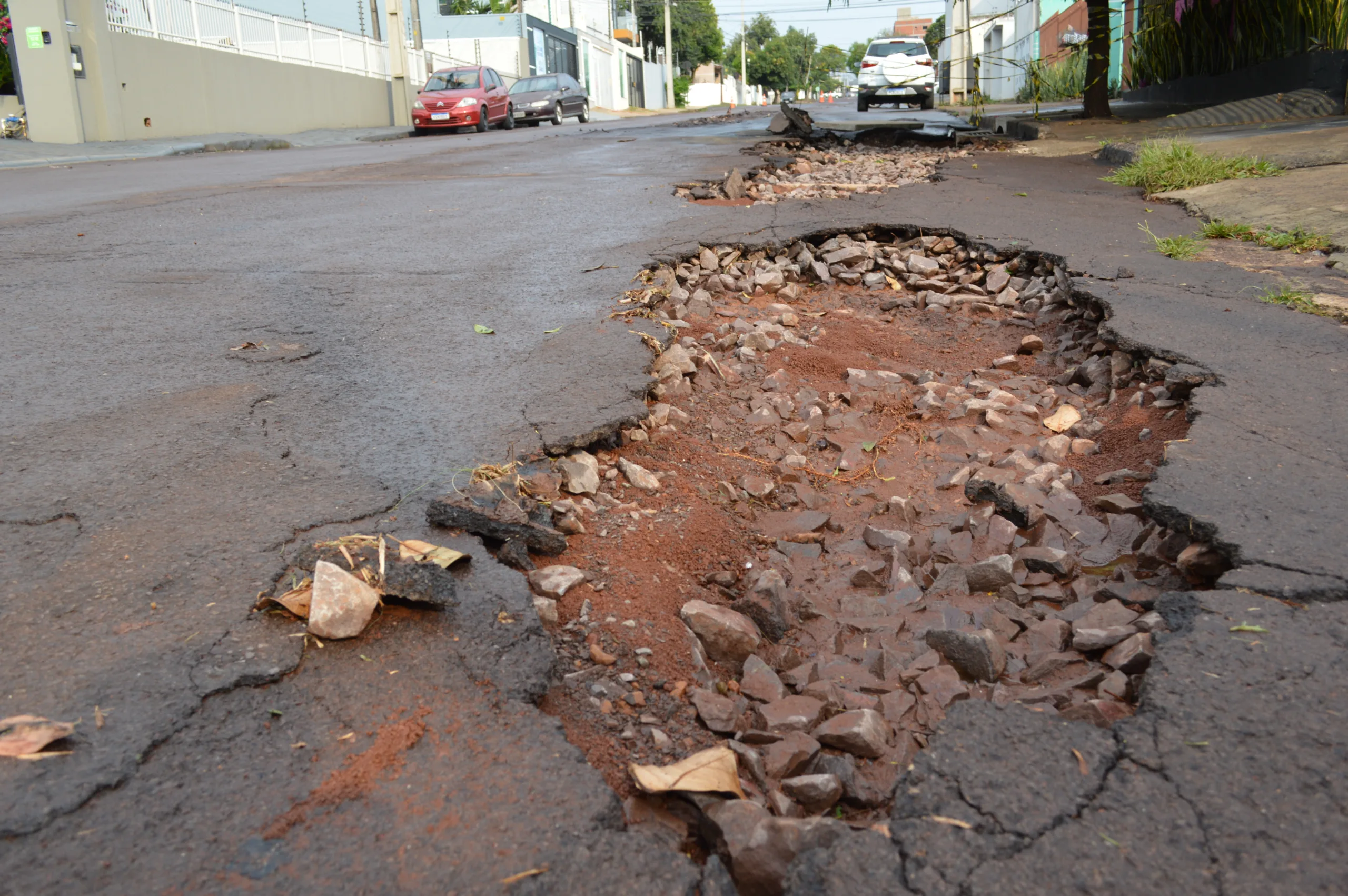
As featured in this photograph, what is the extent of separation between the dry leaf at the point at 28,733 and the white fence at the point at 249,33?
19.6 meters

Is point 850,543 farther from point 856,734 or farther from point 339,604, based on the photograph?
point 339,604

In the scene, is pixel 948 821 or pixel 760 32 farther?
pixel 760 32

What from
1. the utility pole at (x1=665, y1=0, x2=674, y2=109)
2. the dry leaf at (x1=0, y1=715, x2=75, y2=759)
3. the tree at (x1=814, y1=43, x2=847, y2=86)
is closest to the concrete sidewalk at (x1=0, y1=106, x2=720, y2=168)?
Answer: the dry leaf at (x1=0, y1=715, x2=75, y2=759)

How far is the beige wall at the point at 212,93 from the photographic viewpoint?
17.6 m

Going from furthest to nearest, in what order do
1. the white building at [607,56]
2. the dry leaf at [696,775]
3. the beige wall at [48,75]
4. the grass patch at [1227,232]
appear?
the white building at [607,56]
the beige wall at [48,75]
the grass patch at [1227,232]
the dry leaf at [696,775]

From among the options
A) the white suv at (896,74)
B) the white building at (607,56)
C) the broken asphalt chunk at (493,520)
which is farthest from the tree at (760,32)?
the broken asphalt chunk at (493,520)

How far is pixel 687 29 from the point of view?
7562 cm

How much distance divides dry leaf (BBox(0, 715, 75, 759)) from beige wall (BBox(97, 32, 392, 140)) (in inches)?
753

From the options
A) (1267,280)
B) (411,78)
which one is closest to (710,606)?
(1267,280)

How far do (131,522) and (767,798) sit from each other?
169 cm

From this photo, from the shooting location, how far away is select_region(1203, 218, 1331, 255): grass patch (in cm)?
526

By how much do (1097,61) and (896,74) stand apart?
1256 centimetres

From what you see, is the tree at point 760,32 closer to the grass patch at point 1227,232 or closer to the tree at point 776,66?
the tree at point 776,66

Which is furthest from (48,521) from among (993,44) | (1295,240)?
(993,44)
